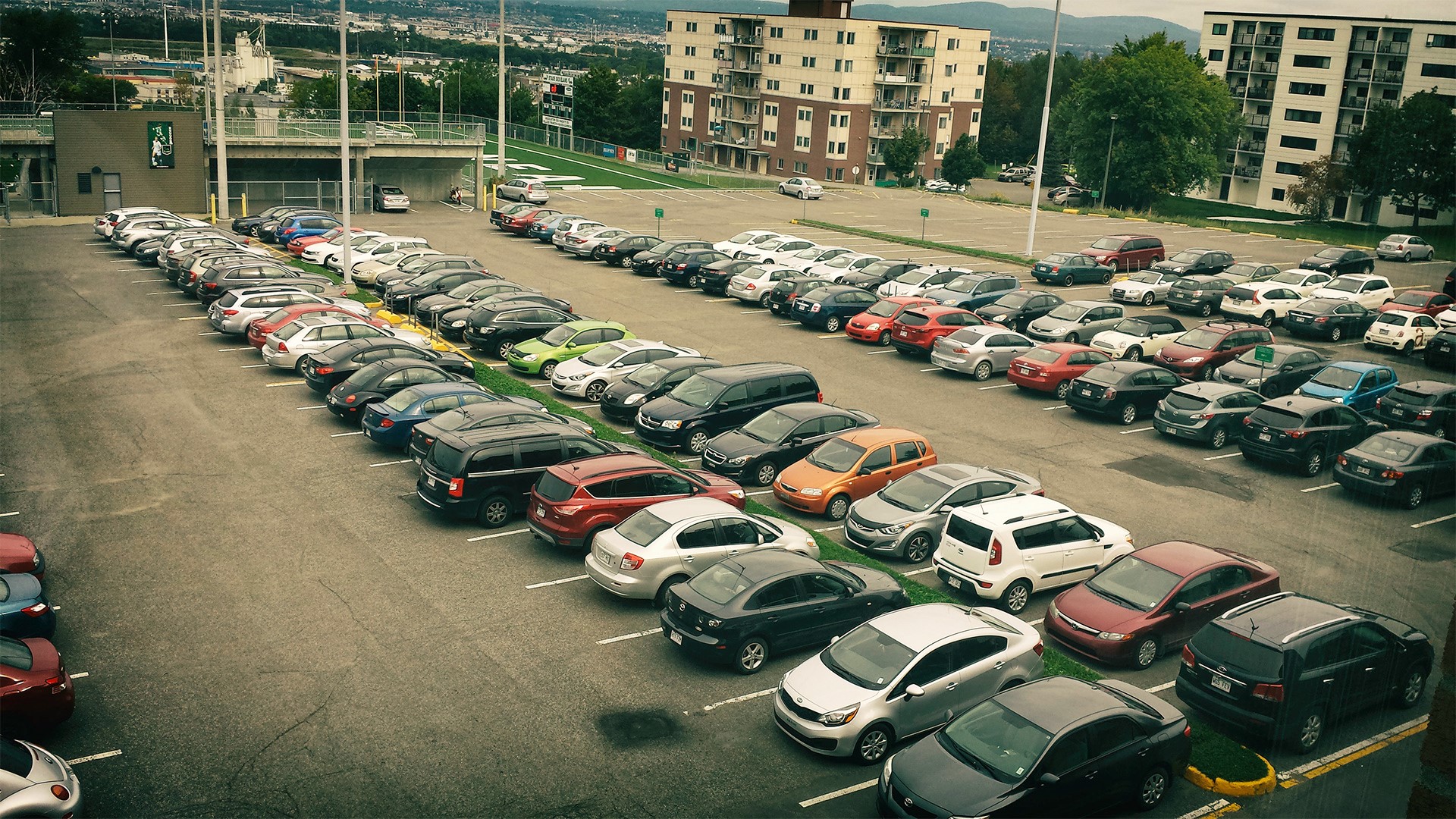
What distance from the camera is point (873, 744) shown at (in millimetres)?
12047

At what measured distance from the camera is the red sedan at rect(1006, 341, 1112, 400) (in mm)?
27266

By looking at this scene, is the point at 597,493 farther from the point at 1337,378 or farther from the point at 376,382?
the point at 1337,378

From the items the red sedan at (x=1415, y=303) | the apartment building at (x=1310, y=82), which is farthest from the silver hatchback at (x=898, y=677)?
the red sedan at (x=1415, y=303)

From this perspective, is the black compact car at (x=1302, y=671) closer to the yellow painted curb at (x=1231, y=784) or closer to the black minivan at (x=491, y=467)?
the yellow painted curb at (x=1231, y=784)

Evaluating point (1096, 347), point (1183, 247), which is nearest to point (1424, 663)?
point (1096, 347)

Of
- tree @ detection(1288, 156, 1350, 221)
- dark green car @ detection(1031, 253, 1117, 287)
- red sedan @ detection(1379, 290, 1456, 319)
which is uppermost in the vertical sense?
tree @ detection(1288, 156, 1350, 221)

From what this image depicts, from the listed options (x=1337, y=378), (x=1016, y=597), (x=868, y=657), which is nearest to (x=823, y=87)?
(x=1337, y=378)

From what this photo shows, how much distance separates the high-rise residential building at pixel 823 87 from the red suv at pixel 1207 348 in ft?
233

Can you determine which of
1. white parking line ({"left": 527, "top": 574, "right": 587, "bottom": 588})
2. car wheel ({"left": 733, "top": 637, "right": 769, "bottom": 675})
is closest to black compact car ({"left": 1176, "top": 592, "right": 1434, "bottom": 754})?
car wheel ({"left": 733, "top": 637, "right": 769, "bottom": 675})

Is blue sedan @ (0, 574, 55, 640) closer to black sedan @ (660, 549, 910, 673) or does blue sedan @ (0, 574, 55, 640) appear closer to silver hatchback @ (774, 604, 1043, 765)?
black sedan @ (660, 549, 910, 673)

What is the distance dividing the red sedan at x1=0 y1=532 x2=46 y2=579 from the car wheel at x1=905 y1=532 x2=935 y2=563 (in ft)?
40.0

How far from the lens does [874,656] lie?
12.6m

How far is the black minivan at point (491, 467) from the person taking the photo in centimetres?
1794

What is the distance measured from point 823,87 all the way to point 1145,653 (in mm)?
89160
